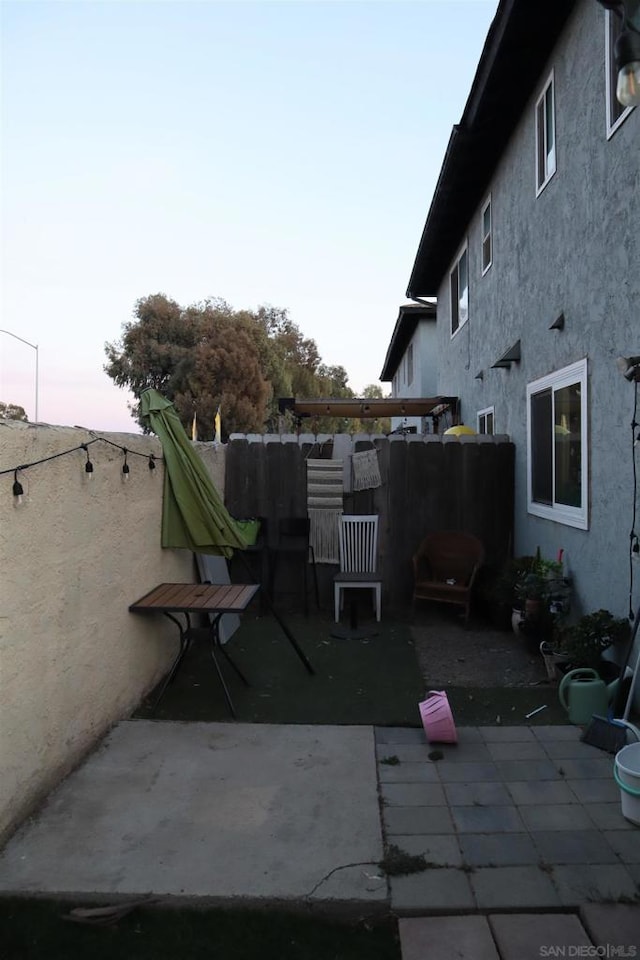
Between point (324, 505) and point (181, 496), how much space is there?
2.47 metres

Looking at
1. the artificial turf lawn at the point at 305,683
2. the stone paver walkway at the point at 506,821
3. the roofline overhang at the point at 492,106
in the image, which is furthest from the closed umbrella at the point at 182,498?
the roofline overhang at the point at 492,106

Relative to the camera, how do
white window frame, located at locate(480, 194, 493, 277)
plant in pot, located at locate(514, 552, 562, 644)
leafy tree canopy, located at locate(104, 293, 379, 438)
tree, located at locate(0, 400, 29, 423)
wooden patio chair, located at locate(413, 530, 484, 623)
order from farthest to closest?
1. leafy tree canopy, located at locate(104, 293, 379, 438)
2. white window frame, located at locate(480, 194, 493, 277)
3. wooden patio chair, located at locate(413, 530, 484, 623)
4. plant in pot, located at locate(514, 552, 562, 644)
5. tree, located at locate(0, 400, 29, 423)

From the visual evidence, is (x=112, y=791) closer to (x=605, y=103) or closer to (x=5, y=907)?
(x=5, y=907)

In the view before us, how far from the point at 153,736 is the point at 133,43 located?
759cm

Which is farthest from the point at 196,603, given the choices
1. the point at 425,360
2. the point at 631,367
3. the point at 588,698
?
the point at 425,360

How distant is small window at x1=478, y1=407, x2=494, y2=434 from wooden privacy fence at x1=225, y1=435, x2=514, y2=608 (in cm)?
155

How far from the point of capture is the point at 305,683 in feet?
15.4

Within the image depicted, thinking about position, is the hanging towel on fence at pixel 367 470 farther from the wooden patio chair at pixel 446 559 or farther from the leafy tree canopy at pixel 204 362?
the leafy tree canopy at pixel 204 362

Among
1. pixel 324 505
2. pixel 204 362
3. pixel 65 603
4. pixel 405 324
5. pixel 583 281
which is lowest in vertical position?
pixel 65 603

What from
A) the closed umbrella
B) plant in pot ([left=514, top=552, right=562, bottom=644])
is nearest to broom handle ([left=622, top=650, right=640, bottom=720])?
plant in pot ([left=514, top=552, right=562, bottom=644])

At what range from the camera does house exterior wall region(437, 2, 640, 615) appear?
4.21 m

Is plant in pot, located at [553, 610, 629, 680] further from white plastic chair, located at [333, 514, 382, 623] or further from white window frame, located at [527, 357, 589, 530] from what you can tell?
white plastic chair, located at [333, 514, 382, 623]

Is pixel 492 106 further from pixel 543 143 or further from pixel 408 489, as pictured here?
pixel 408 489

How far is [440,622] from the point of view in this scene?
6.63 metres
